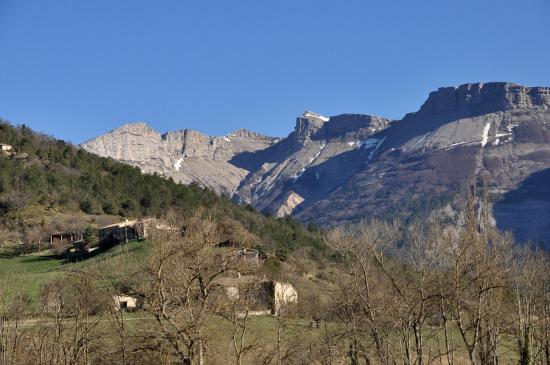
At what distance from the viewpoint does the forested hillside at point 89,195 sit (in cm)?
10212

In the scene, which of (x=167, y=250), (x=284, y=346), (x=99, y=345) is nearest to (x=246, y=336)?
(x=284, y=346)

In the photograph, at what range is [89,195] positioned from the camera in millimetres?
112875

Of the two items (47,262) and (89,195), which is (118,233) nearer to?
(47,262)

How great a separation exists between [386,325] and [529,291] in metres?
7.29

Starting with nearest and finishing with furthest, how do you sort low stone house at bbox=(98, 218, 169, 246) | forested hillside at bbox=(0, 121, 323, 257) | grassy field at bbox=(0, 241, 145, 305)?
grassy field at bbox=(0, 241, 145, 305) < low stone house at bbox=(98, 218, 169, 246) < forested hillside at bbox=(0, 121, 323, 257)

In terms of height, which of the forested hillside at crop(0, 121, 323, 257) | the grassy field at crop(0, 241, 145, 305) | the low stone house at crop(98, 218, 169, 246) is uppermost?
the forested hillside at crop(0, 121, 323, 257)

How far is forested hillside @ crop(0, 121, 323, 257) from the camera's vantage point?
335 ft

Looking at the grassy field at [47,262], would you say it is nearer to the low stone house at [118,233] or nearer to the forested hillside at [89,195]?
the low stone house at [118,233]

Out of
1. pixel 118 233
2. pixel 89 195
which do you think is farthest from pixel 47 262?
pixel 89 195

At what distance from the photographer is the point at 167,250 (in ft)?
87.7

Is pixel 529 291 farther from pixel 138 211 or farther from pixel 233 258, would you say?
pixel 138 211

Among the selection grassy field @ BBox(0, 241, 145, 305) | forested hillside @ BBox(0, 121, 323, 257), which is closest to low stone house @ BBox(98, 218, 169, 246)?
grassy field @ BBox(0, 241, 145, 305)

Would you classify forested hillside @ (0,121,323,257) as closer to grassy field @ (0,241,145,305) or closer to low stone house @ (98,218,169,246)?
low stone house @ (98,218,169,246)

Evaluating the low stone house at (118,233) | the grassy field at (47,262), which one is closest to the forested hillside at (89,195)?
the low stone house at (118,233)
